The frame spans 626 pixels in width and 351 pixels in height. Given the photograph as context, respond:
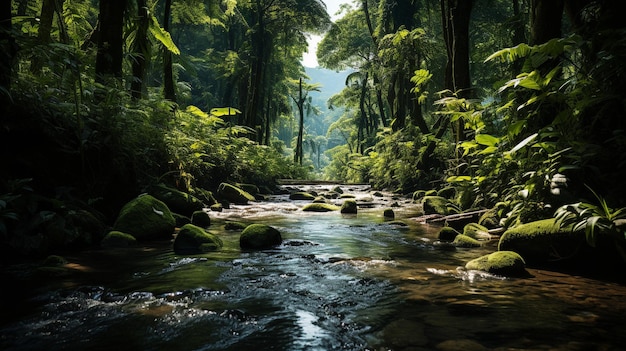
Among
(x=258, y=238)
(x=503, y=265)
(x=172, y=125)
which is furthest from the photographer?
(x=172, y=125)

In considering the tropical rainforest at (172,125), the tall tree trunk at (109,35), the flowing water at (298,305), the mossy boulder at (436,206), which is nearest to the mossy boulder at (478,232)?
the tropical rainforest at (172,125)

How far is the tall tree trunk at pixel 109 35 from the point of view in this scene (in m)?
7.34

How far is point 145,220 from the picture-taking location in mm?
5734

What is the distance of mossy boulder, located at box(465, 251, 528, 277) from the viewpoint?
12.8 feet

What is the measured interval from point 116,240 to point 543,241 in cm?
521

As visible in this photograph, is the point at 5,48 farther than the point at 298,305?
Yes

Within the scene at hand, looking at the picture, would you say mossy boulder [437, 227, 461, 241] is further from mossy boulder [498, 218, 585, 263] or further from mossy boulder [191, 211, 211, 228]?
mossy boulder [191, 211, 211, 228]

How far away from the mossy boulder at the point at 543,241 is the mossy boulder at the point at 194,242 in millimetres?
3707

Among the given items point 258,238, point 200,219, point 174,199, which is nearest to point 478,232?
point 258,238

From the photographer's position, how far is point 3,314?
2.74 m

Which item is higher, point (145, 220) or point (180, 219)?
point (145, 220)

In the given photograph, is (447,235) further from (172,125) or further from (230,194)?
(230,194)

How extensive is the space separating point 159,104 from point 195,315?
292 inches

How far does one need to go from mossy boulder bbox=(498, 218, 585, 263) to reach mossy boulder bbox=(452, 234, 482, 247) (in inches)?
37.3
